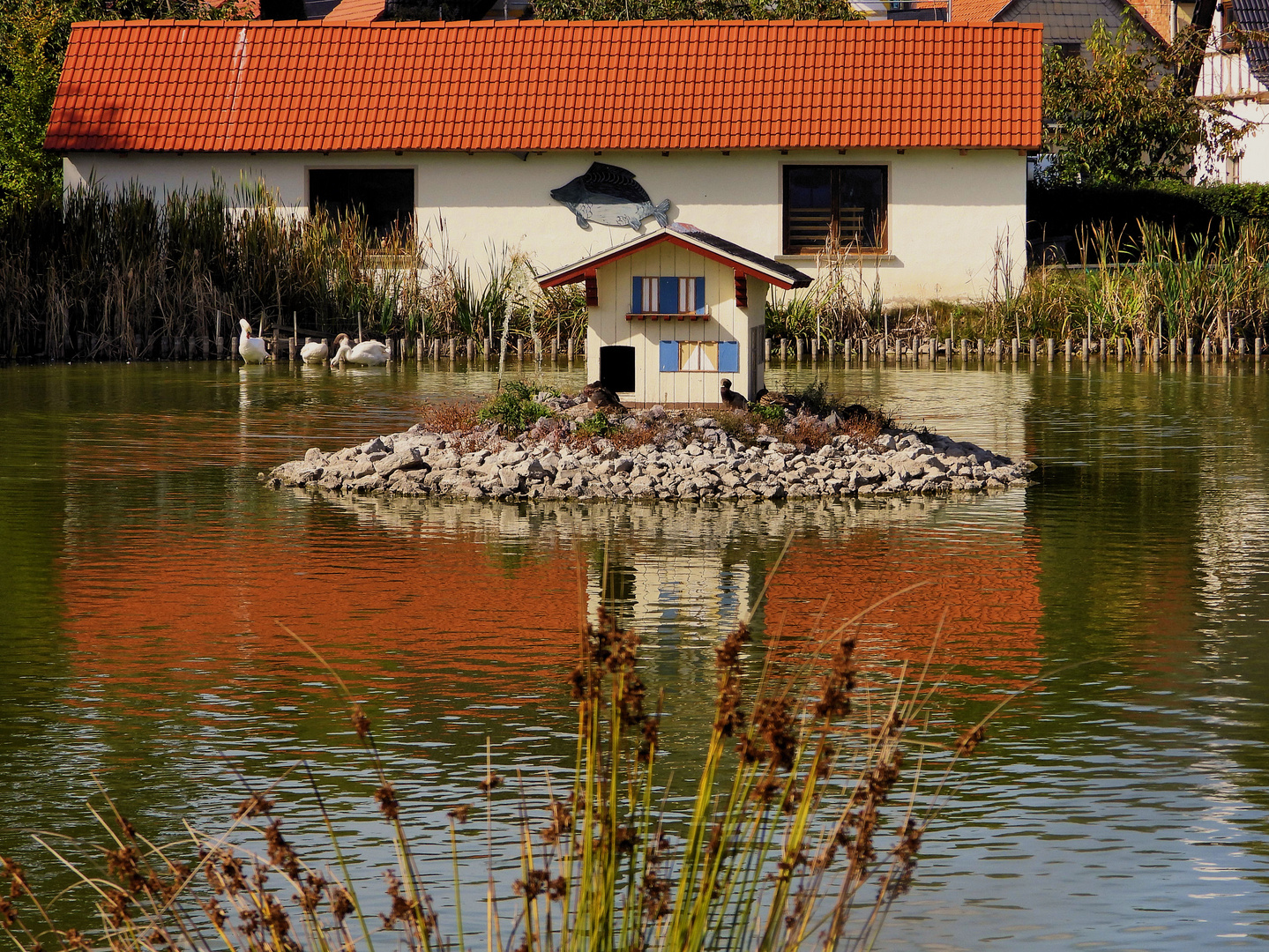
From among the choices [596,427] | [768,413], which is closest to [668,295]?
[768,413]

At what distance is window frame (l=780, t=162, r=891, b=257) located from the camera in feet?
103

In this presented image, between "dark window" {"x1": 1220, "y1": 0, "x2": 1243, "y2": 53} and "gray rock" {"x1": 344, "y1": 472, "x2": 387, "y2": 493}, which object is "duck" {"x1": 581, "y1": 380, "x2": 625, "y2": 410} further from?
"dark window" {"x1": 1220, "y1": 0, "x2": 1243, "y2": 53}

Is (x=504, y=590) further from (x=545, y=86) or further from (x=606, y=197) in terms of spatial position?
(x=545, y=86)

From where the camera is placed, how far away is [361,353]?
2761 cm

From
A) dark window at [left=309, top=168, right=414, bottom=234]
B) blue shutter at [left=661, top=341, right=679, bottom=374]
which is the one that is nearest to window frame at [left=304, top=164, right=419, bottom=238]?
dark window at [left=309, top=168, right=414, bottom=234]

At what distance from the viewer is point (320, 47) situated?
1314 inches

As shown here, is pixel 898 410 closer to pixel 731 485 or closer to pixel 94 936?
pixel 731 485

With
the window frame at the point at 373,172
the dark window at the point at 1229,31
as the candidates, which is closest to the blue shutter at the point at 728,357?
the window frame at the point at 373,172

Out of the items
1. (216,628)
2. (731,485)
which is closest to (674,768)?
(216,628)

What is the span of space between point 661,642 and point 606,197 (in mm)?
22882

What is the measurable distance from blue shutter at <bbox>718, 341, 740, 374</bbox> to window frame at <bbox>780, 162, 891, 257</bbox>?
14.5 metres

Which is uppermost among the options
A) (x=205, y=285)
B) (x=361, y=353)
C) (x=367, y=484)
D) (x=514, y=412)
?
(x=205, y=285)

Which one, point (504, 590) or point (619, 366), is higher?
point (619, 366)

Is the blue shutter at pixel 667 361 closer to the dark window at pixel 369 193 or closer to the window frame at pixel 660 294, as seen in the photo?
the window frame at pixel 660 294
